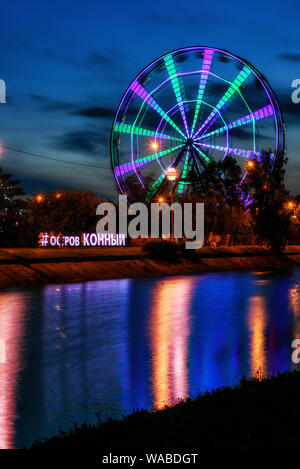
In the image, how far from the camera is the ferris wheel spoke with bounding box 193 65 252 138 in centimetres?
4641

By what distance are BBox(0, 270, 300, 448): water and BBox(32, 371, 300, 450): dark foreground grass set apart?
112 cm

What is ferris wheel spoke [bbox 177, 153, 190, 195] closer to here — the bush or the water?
the bush

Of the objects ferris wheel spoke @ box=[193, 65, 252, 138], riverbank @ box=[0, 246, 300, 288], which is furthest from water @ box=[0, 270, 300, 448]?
ferris wheel spoke @ box=[193, 65, 252, 138]

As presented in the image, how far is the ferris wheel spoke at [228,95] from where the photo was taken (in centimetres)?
4641

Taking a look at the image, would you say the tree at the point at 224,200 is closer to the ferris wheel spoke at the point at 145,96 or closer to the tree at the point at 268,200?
the tree at the point at 268,200

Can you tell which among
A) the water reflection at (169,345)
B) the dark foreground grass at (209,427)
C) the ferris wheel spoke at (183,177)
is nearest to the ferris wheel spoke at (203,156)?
the ferris wheel spoke at (183,177)

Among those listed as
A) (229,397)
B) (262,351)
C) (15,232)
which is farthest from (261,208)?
(229,397)

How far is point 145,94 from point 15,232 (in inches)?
676

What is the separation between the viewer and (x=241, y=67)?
46.3m

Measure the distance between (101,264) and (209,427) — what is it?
2858 cm
